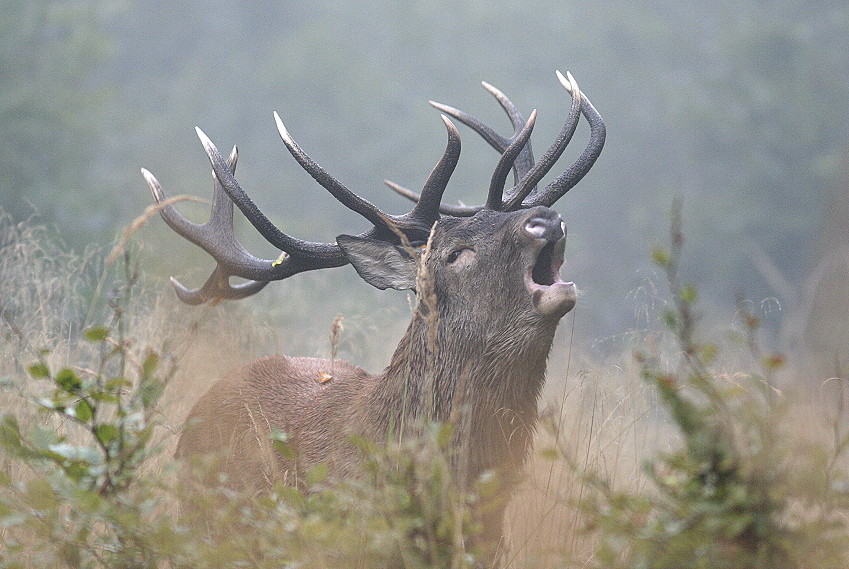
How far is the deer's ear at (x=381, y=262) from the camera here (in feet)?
11.5

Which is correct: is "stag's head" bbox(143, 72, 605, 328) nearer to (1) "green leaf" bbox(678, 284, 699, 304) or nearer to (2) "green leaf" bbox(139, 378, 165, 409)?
(2) "green leaf" bbox(139, 378, 165, 409)

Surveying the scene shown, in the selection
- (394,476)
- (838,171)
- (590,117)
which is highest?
(838,171)

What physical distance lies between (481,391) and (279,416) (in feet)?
2.71

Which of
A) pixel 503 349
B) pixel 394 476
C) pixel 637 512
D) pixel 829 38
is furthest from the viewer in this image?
pixel 829 38

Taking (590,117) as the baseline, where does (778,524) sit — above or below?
below

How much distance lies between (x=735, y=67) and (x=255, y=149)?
45.6 feet

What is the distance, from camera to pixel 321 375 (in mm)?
3799

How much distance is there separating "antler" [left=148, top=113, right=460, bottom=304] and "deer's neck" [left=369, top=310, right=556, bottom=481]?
0.48m

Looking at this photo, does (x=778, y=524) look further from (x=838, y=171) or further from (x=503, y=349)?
(x=838, y=171)

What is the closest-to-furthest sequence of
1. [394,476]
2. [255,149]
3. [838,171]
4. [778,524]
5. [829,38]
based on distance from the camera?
[778,524], [394,476], [838,171], [829,38], [255,149]

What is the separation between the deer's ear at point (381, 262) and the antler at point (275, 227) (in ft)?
0.20

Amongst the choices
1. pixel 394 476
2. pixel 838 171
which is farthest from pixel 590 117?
pixel 838 171

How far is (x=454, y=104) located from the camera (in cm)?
3144

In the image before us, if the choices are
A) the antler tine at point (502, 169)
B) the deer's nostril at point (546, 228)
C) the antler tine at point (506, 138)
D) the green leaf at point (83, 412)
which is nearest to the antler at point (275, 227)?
the antler tine at point (502, 169)
